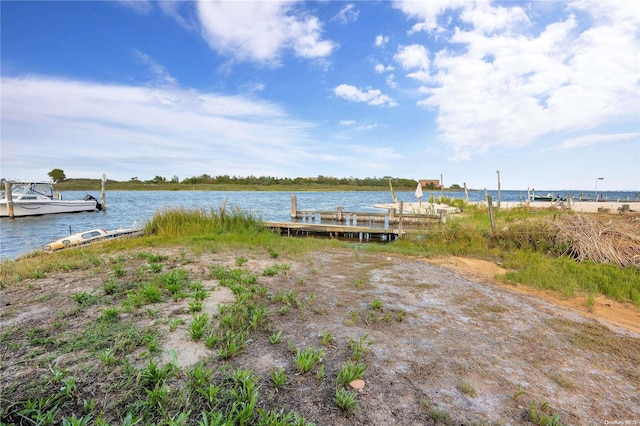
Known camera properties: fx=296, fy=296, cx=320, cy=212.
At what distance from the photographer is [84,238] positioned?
10.1 meters

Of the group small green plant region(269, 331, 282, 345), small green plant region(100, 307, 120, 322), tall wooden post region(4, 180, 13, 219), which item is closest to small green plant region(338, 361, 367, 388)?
small green plant region(269, 331, 282, 345)

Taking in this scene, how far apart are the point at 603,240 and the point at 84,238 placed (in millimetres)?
15816

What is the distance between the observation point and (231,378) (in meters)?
2.49

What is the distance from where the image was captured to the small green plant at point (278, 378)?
96.3 inches

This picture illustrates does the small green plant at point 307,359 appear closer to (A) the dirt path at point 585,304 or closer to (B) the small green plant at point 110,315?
A: (B) the small green plant at point 110,315

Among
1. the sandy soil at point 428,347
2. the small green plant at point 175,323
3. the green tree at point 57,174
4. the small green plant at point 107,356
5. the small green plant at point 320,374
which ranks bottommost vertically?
the sandy soil at point 428,347

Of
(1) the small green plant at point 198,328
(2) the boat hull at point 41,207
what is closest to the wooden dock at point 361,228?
(1) the small green plant at point 198,328

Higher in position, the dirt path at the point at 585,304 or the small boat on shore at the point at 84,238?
the small boat on shore at the point at 84,238

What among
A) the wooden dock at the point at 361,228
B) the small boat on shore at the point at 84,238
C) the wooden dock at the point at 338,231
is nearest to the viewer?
the small boat on shore at the point at 84,238

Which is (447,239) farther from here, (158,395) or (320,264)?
(158,395)

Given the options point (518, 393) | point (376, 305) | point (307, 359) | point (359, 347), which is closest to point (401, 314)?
point (376, 305)

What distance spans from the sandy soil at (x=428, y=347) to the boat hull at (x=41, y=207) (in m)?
24.7

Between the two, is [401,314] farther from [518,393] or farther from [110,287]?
[110,287]

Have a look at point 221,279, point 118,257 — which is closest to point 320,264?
point 221,279
